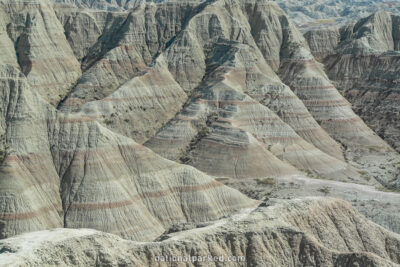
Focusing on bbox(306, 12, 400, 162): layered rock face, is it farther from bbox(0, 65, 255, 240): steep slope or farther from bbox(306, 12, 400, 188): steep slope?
bbox(0, 65, 255, 240): steep slope

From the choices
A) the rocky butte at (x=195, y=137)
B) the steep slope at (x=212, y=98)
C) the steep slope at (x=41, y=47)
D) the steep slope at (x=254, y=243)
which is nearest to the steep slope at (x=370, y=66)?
the rocky butte at (x=195, y=137)

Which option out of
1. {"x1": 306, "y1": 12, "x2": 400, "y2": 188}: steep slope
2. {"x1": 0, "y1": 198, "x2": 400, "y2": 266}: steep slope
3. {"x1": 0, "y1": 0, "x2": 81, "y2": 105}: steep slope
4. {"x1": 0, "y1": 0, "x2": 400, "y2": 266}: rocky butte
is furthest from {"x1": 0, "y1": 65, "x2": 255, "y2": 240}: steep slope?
{"x1": 306, "y1": 12, "x2": 400, "y2": 188}: steep slope

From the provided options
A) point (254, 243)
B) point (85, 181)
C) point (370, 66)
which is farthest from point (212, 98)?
point (254, 243)

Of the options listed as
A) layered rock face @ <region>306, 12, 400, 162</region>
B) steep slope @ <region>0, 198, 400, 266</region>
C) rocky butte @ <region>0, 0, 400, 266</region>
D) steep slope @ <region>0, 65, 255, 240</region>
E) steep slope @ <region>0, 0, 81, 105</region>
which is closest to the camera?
steep slope @ <region>0, 198, 400, 266</region>

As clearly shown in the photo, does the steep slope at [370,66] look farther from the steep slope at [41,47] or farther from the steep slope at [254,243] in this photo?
the steep slope at [41,47]

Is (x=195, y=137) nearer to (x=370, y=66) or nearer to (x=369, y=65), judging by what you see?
(x=370, y=66)

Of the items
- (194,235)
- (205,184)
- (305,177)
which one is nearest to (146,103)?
(305,177)
